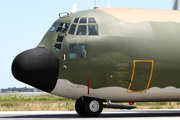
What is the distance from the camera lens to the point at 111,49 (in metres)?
19.1

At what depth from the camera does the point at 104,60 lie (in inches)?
747

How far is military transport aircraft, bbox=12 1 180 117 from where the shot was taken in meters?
18.6

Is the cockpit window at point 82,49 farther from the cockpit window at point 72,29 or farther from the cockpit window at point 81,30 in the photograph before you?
the cockpit window at point 72,29

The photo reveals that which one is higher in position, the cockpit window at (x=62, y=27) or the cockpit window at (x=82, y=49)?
the cockpit window at (x=62, y=27)

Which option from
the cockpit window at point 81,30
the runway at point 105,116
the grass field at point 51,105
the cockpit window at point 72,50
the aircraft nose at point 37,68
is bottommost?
the grass field at point 51,105

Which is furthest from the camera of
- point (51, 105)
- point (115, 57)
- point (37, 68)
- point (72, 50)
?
point (51, 105)

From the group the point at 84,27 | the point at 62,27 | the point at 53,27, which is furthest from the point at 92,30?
the point at 53,27

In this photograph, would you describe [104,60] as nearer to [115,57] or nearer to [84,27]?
[115,57]

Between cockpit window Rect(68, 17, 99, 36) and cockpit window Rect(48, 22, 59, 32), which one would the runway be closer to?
cockpit window Rect(68, 17, 99, 36)

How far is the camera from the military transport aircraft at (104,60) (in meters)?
18.6

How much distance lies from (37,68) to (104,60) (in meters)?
3.69

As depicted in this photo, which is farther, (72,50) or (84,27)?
(84,27)

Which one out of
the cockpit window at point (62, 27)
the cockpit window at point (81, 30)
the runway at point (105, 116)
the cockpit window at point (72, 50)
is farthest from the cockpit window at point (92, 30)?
the runway at point (105, 116)

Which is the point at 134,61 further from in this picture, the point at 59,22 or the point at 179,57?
the point at 59,22
